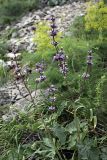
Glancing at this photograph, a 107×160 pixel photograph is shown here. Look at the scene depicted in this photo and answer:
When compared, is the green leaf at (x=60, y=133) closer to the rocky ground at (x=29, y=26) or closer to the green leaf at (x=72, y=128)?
the green leaf at (x=72, y=128)

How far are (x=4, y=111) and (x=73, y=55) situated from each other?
1.12m

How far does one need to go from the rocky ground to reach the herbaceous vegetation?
0.38 metres

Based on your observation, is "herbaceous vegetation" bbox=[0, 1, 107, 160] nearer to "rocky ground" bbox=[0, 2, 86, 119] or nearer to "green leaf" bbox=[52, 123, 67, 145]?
"green leaf" bbox=[52, 123, 67, 145]

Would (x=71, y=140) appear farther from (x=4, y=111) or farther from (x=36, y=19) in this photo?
(x=36, y=19)

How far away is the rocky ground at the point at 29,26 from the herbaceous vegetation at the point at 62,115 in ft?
1.25

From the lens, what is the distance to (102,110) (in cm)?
389

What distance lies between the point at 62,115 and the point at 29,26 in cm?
429

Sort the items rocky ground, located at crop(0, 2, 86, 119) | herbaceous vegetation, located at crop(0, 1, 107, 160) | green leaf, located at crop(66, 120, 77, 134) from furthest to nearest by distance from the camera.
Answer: rocky ground, located at crop(0, 2, 86, 119) < green leaf, located at crop(66, 120, 77, 134) < herbaceous vegetation, located at crop(0, 1, 107, 160)

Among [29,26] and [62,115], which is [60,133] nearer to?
[62,115]

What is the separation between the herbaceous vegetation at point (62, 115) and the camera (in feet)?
11.0

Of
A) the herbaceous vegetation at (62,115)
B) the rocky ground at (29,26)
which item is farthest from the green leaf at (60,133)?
the rocky ground at (29,26)

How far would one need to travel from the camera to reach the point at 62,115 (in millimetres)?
4074

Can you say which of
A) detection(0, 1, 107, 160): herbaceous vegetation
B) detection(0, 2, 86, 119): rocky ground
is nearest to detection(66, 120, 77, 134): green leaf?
detection(0, 1, 107, 160): herbaceous vegetation

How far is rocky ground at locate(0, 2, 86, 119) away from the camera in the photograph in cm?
502
